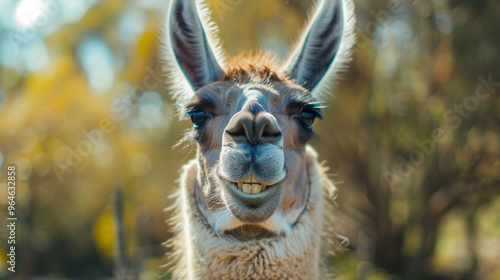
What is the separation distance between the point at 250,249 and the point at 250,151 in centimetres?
76

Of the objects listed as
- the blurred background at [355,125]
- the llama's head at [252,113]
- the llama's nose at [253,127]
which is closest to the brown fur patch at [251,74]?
the llama's head at [252,113]

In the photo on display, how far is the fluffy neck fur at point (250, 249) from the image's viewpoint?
236cm

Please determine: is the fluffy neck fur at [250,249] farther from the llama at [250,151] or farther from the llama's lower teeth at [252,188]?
the llama's lower teeth at [252,188]

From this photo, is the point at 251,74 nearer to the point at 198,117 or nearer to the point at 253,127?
the point at 198,117

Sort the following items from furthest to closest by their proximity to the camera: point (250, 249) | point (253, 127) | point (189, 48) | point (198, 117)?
point (189, 48) < point (198, 117) < point (250, 249) < point (253, 127)

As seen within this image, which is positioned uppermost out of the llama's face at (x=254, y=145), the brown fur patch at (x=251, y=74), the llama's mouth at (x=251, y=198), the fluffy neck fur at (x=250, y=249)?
the brown fur patch at (x=251, y=74)

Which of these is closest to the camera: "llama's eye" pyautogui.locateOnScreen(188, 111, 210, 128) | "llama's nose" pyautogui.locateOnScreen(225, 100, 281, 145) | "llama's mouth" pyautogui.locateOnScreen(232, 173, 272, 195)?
"llama's nose" pyautogui.locateOnScreen(225, 100, 281, 145)

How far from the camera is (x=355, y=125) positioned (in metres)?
11.9

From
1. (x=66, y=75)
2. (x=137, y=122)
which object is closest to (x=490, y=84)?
(x=137, y=122)

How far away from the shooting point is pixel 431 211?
12.0 metres

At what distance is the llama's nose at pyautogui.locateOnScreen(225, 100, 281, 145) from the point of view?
6.30 feet

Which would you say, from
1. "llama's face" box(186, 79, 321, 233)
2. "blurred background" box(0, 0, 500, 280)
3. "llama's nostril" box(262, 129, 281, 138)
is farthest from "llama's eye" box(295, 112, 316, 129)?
"blurred background" box(0, 0, 500, 280)

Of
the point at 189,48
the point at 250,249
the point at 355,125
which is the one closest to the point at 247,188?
the point at 250,249

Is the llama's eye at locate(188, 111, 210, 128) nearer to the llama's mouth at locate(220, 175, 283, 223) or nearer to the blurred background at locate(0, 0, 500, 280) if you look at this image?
the llama's mouth at locate(220, 175, 283, 223)
